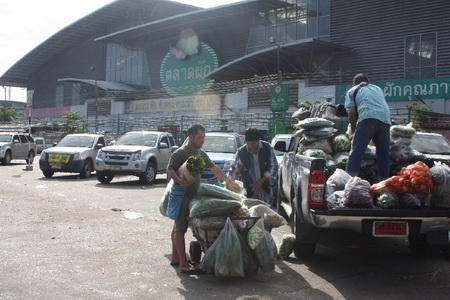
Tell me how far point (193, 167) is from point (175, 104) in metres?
41.9

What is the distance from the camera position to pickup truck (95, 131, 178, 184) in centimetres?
1602

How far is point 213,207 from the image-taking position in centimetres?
526

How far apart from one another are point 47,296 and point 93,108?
56.7 m

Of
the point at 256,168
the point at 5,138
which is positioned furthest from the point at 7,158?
the point at 256,168

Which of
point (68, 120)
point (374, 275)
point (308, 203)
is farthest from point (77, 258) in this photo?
point (68, 120)

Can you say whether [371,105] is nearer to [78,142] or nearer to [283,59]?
[78,142]

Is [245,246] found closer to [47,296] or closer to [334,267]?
[334,267]

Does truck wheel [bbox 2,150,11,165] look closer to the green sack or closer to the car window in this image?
the car window

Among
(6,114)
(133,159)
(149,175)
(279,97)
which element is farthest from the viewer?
(6,114)

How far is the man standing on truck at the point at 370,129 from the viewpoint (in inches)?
240

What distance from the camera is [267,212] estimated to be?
546cm

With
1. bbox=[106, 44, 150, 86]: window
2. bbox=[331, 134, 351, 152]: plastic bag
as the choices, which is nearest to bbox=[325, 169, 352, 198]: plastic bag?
bbox=[331, 134, 351, 152]: plastic bag

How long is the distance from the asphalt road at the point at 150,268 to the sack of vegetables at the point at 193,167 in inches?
42.8

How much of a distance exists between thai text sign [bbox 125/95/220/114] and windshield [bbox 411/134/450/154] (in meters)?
31.3
